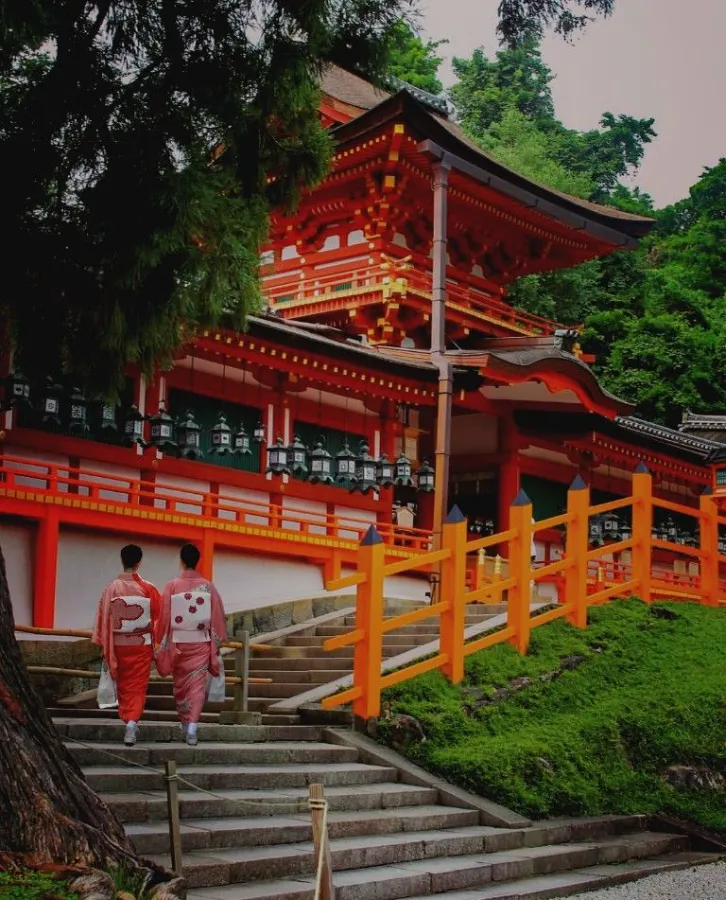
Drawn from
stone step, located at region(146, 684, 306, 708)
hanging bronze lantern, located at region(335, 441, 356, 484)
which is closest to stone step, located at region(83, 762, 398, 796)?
stone step, located at region(146, 684, 306, 708)

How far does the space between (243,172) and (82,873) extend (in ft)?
18.6

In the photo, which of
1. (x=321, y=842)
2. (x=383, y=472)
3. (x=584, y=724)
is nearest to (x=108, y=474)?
(x=383, y=472)

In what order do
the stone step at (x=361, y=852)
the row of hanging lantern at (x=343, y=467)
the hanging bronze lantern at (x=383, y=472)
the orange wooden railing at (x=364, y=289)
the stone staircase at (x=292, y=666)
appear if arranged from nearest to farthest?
the stone step at (x=361, y=852)
the stone staircase at (x=292, y=666)
the row of hanging lantern at (x=343, y=467)
the hanging bronze lantern at (x=383, y=472)
the orange wooden railing at (x=364, y=289)

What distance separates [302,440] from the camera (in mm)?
18875

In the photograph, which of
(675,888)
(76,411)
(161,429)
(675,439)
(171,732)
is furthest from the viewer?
(675,439)

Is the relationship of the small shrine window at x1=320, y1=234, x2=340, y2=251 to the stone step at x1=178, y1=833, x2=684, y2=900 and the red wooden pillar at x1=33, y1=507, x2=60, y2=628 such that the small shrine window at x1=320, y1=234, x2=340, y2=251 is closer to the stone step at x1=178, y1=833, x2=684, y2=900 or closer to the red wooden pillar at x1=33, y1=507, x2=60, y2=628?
the red wooden pillar at x1=33, y1=507, x2=60, y2=628

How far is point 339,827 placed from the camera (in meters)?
7.86

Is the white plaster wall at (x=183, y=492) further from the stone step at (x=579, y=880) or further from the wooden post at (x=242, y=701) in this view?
the stone step at (x=579, y=880)

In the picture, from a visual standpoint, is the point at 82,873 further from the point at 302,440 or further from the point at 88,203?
the point at 302,440

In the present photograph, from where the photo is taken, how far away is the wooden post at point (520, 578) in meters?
11.6

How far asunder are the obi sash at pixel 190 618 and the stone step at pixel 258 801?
1273 mm

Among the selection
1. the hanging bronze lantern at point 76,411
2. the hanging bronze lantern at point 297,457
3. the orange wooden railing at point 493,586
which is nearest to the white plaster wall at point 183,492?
the hanging bronze lantern at point 297,457

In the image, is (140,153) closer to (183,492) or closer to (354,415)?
(183,492)

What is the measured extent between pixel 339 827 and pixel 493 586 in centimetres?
395
